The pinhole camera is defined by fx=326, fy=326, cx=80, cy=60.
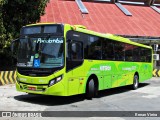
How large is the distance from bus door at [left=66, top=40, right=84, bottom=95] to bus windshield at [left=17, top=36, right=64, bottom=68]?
0.38m

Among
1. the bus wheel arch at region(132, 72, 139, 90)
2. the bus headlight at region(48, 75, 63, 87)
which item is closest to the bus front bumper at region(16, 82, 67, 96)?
the bus headlight at region(48, 75, 63, 87)

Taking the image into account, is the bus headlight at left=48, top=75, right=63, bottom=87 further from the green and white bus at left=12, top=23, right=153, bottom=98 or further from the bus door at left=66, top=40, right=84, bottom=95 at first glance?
the bus door at left=66, top=40, right=84, bottom=95

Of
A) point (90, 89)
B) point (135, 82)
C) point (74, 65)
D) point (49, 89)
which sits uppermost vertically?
point (74, 65)

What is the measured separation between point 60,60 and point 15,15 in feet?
36.1

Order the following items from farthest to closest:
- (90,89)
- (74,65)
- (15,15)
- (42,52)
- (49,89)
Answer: (15,15)
(90,89)
(74,65)
(42,52)
(49,89)

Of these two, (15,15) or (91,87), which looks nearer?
(91,87)

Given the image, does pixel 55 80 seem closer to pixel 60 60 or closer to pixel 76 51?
pixel 60 60

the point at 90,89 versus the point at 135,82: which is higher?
the point at 90,89

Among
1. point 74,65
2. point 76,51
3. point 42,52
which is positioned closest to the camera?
point 42,52

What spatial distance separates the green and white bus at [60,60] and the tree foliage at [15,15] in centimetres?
780

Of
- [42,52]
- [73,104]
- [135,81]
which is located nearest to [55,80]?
[42,52]

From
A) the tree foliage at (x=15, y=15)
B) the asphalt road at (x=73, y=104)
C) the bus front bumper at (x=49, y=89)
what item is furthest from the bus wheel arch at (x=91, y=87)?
the tree foliage at (x=15, y=15)

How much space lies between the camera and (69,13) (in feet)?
116

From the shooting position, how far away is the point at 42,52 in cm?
1189
